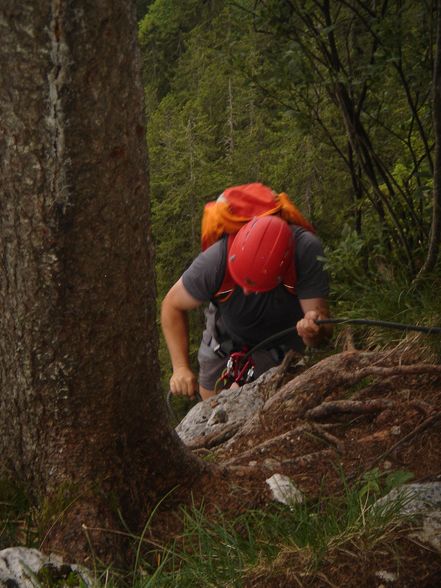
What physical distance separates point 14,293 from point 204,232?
298cm

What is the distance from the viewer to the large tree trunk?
8.07ft

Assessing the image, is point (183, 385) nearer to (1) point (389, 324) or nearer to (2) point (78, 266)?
(1) point (389, 324)

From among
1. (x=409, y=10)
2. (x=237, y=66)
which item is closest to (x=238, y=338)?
(x=237, y=66)

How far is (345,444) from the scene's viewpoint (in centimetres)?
374

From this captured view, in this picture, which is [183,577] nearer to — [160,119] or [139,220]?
[139,220]

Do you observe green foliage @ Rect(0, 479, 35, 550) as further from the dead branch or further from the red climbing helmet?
the red climbing helmet

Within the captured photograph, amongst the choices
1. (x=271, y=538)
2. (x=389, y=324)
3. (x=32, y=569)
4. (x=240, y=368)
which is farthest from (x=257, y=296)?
(x=32, y=569)

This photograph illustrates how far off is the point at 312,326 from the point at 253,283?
1.79 feet

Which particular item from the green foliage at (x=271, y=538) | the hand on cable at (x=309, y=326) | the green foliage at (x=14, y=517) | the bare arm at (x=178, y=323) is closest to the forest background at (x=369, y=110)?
the hand on cable at (x=309, y=326)

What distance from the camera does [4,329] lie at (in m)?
2.84

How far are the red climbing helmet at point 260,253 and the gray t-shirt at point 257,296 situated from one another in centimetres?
25

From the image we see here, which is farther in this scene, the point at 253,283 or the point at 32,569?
the point at 253,283

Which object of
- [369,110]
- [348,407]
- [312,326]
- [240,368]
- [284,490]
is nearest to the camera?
[284,490]

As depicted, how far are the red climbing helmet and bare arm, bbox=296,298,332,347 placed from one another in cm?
40
